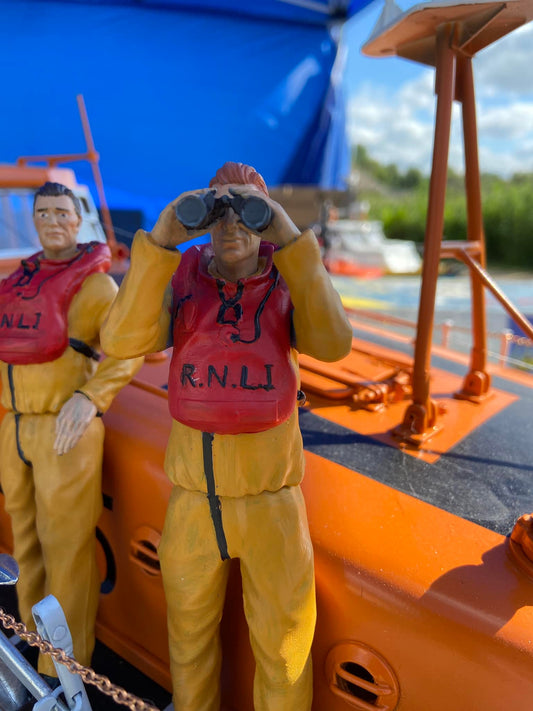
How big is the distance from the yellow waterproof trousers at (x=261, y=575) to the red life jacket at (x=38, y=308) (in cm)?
62

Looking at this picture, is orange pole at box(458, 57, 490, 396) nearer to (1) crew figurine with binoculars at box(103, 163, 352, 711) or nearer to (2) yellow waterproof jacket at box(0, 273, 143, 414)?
(1) crew figurine with binoculars at box(103, 163, 352, 711)

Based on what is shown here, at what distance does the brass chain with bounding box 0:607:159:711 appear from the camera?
1104 millimetres

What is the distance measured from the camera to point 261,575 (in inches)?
48.8

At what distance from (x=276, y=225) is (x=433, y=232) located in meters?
0.97

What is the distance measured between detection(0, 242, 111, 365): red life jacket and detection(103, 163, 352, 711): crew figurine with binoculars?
505 mm

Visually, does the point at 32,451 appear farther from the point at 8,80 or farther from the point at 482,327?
the point at 8,80

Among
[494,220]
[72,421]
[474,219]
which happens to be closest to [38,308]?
[72,421]

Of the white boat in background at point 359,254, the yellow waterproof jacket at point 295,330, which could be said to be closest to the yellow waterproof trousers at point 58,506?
the yellow waterproof jacket at point 295,330

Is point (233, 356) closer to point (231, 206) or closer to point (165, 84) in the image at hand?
point (231, 206)

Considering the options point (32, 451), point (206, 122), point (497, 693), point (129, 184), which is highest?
point (206, 122)

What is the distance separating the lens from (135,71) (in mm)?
4602

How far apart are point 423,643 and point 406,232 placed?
2581 cm

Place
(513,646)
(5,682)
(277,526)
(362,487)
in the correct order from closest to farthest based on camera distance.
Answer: (513,646), (277,526), (5,682), (362,487)

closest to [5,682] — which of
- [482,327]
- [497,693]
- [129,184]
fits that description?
[497,693]
